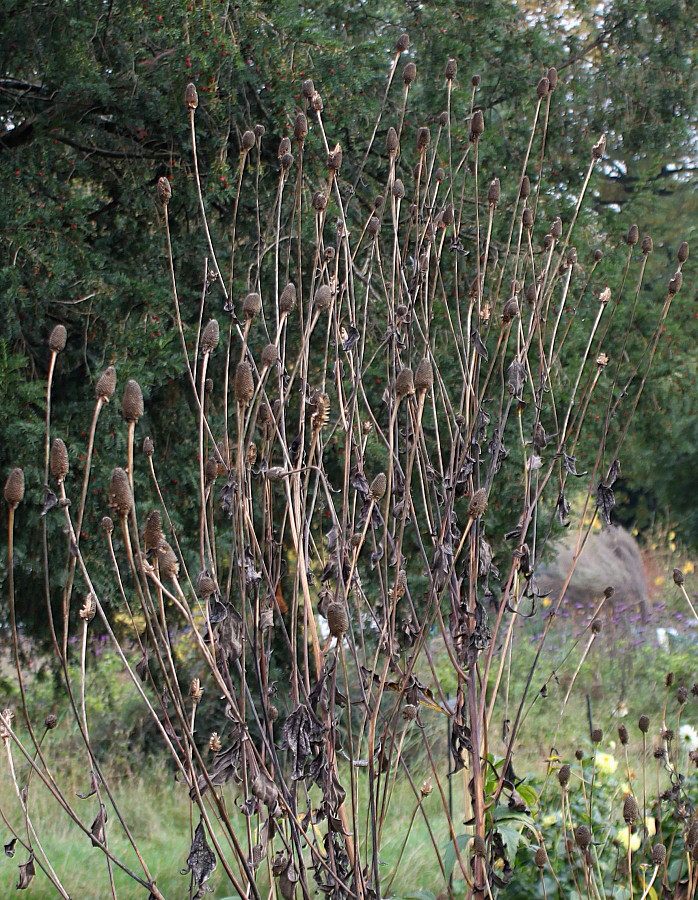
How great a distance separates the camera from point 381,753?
1.60 metres

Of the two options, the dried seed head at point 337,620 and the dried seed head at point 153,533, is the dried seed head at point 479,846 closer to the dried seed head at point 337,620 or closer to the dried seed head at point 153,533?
the dried seed head at point 337,620

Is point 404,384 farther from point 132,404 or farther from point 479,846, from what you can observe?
point 479,846

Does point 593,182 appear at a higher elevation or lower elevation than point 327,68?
lower

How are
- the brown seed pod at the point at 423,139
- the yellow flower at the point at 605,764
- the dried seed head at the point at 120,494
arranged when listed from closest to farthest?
the dried seed head at the point at 120,494, the brown seed pod at the point at 423,139, the yellow flower at the point at 605,764

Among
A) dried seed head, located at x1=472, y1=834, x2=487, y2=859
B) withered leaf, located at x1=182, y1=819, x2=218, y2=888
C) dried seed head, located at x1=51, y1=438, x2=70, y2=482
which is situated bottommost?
dried seed head, located at x1=472, y1=834, x2=487, y2=859

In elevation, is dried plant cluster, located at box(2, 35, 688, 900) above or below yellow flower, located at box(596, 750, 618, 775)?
above

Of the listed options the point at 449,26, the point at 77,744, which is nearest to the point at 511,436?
the point at 449,26

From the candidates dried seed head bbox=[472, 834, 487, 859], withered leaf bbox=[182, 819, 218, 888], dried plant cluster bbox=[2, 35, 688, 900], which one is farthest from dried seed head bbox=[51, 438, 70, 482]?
dried seed head bbox=[472, 834, 487, 859]

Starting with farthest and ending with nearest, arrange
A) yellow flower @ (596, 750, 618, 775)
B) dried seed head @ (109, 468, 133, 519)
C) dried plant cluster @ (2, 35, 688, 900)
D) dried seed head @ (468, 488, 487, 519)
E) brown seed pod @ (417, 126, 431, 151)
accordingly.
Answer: yellow flower @ (596, 750, 618, 775) → brown seed pod @ (417, 126, 431, 151) → dried seed head @ (468, 488, 487, 519) → dried plant cluster @ (2, 35, 688, 900) → dried seed head @ (109, 468, 133, 519)

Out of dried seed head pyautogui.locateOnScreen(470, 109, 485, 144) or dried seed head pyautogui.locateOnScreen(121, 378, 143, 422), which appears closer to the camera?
dried seed head pyautogui.locateOnScreen(121, 378, 143, 422)

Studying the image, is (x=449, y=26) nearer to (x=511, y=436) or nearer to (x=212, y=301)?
(x=212, y=301)

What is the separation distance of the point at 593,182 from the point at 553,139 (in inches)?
12.4

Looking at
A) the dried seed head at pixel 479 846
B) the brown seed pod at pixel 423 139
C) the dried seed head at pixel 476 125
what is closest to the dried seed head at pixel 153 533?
the dried seed head at pixel 479 846

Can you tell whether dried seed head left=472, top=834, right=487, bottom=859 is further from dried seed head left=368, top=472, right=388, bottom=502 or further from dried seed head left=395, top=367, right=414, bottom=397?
dried seed head left=395, top=367, right=414, bottom=397
